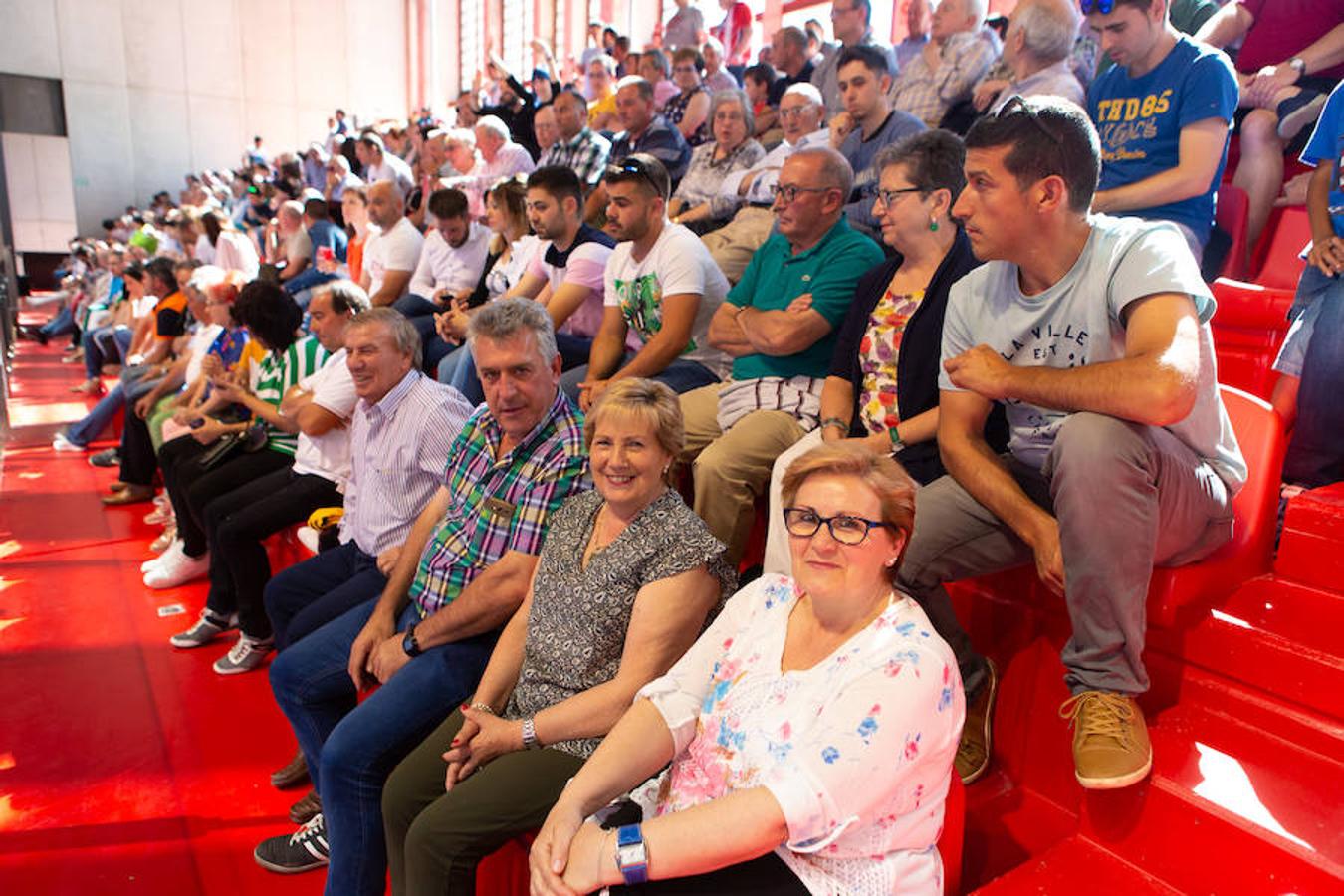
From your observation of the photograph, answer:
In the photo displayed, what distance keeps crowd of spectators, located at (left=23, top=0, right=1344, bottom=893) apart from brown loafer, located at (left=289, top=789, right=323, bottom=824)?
14mm

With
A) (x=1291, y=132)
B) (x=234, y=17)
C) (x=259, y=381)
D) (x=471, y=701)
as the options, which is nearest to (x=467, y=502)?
(x=471, y=701)

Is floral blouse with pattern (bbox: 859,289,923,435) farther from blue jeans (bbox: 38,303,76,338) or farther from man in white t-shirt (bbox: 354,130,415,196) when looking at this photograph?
blue jeans (bbox: 38,303,76,338)

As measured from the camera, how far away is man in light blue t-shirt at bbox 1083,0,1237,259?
2.47 meters

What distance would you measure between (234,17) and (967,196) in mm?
19561

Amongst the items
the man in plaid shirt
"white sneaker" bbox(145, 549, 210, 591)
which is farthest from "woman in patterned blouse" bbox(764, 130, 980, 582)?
the man in plaid shirt

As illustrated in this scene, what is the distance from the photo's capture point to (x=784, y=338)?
2.46m

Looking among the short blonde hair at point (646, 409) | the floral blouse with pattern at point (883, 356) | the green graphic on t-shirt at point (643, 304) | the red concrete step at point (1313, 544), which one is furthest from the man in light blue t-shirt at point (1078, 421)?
the green graphic on t-shirt at point (643, 304)

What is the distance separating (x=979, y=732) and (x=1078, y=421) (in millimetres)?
695

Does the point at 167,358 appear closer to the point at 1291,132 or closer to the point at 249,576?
the point at 249,576

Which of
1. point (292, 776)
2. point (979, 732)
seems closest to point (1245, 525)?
point (979, 732)

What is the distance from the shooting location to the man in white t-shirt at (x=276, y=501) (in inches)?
128

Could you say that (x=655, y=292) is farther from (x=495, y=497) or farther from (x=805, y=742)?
(x=805, y=742)

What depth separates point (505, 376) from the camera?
212 centimetres

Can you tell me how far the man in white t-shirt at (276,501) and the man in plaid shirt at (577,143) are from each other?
2.30 m
